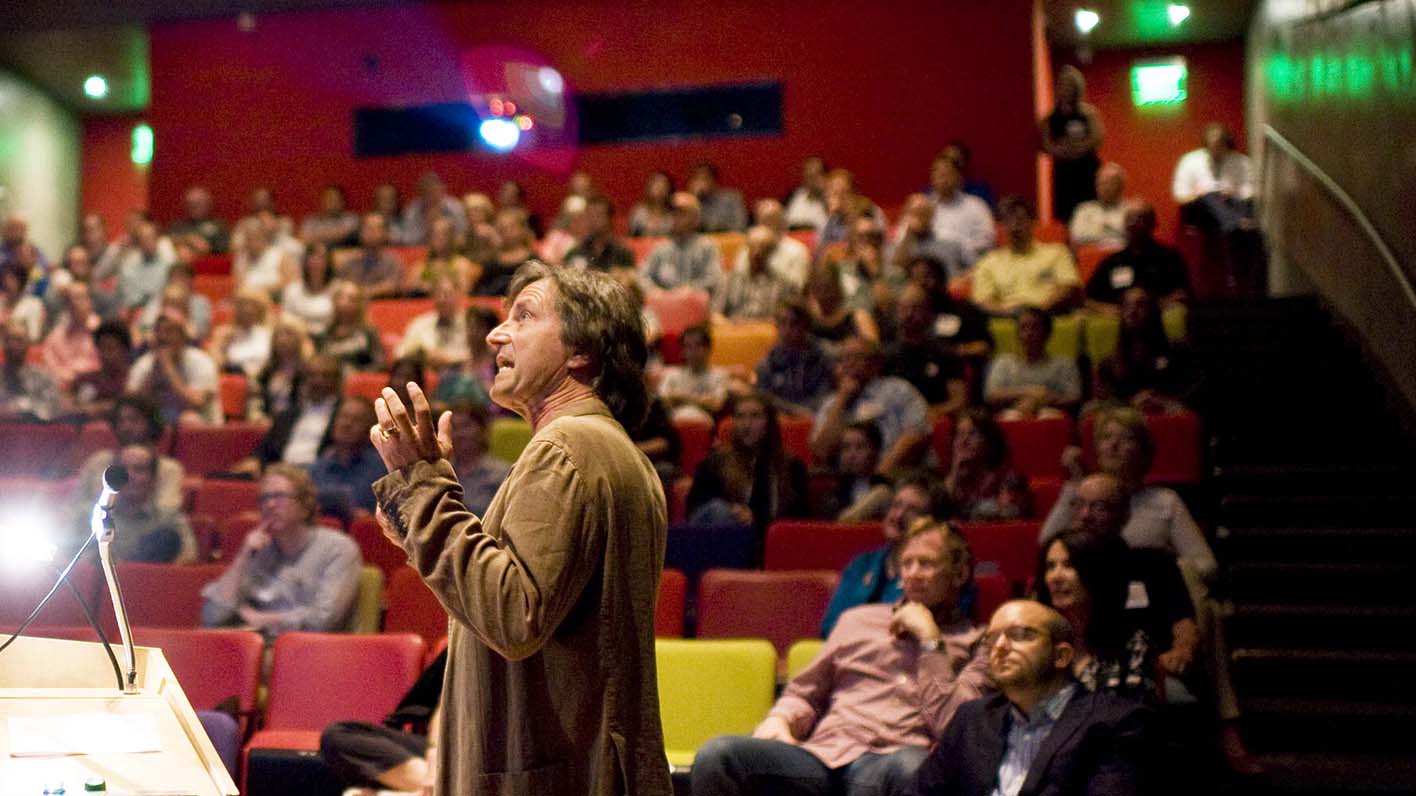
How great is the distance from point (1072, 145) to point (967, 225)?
1107mm

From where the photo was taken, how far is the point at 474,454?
571 cm

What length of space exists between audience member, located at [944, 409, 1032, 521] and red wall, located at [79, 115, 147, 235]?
10.7m

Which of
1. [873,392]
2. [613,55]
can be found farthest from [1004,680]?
[613,55]

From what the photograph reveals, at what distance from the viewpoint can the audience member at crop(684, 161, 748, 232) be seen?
991cm

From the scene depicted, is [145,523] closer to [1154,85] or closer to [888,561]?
[888,561]

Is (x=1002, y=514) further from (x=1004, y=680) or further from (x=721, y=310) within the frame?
(x=721, y=310)

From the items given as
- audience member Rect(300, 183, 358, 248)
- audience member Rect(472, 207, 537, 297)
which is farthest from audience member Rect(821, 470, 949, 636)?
audience member Rect(300, 183, 358, 248)

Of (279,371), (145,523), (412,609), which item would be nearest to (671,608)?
(412,609)

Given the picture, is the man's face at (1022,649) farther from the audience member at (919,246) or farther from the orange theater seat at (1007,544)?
the audience member at (919,246)

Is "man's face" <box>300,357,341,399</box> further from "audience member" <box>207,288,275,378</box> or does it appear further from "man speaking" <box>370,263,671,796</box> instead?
"man speaking" <box>370,263,671,796</box>

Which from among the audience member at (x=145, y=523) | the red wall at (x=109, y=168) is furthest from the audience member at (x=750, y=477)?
the red wall at (x=109, y=168)

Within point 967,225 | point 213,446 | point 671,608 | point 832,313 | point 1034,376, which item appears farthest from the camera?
point 967,225

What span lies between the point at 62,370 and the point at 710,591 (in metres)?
5.16

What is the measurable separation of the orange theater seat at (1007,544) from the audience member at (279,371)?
360 centimetres
